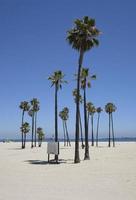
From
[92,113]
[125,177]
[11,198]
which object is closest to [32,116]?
[92,113]

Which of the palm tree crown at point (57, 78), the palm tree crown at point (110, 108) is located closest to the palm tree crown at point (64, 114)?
the palm tree crown at point (110, 108)

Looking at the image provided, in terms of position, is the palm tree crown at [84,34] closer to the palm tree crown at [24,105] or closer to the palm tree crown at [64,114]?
the palm tree crown at [24,105]

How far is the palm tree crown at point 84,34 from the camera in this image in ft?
121

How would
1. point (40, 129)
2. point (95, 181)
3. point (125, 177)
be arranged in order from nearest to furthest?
point (95, 181), point (125, 177), point (40, 129)

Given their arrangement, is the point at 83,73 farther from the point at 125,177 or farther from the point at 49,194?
the point at 49,194

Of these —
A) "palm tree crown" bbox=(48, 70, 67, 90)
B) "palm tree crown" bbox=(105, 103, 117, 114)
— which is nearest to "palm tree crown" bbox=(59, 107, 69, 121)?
"palm tree crown" bbox=(105, 103, 117, 114)

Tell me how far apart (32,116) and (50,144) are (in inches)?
2105

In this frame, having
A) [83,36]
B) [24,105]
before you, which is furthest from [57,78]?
[24,105]

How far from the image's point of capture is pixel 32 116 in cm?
9038

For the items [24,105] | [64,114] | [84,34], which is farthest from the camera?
[64,114]

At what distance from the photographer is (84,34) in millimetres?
A: 36938

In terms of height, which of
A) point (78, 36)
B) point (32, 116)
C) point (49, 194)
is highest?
point (78, 36)

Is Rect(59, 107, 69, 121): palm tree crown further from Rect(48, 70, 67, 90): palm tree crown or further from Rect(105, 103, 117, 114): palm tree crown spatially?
Rect(48, 70, 67, 90): palm tree crown

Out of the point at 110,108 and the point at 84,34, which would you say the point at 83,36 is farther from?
the point at 110,108
